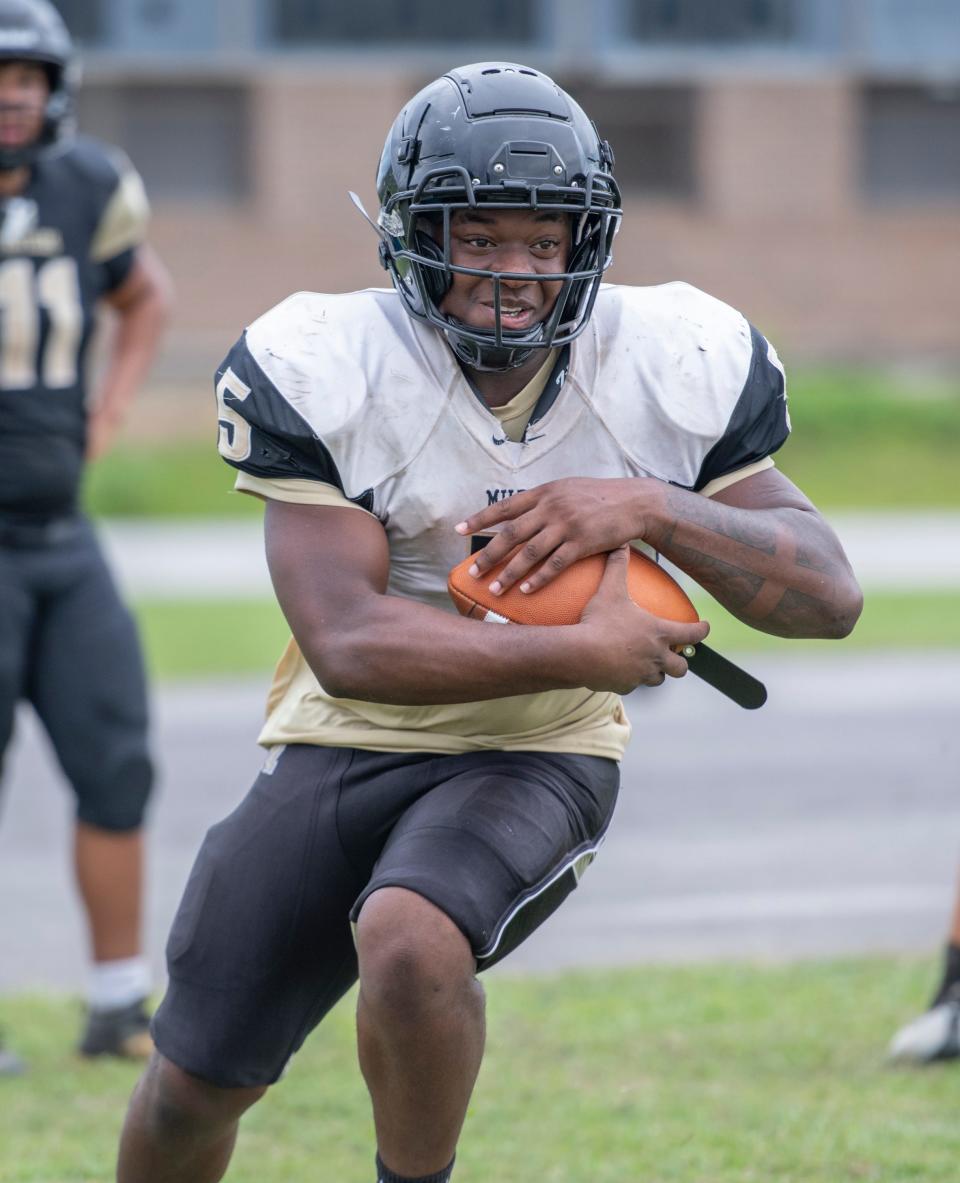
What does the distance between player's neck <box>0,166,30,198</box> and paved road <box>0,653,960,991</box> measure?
224 cm

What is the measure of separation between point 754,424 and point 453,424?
0.50 metres

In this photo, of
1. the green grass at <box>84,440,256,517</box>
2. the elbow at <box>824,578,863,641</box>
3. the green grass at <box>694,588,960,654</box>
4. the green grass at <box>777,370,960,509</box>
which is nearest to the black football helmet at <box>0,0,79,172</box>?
the elbow at <box>824,578,863,641</box>

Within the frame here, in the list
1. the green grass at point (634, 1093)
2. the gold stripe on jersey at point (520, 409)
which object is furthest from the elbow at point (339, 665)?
the green grass at point (634, 1093)

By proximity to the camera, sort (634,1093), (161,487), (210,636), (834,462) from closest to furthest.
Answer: (634,1093)
(210,636)
(161,487)
(834,462)

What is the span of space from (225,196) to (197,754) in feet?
55.6

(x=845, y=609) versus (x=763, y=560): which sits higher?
(x=763, y=560)

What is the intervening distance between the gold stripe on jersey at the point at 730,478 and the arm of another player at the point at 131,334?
2448 millimetres

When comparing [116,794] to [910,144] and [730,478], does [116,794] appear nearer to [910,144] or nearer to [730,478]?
[730,478]

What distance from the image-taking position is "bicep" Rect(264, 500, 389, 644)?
310 cm

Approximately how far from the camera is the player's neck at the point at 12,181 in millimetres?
4965

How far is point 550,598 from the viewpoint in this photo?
3.08 meters

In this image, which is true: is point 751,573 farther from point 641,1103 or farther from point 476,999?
point 641,1103

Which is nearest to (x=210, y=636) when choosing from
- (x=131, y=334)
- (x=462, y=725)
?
(x=131, y=334)

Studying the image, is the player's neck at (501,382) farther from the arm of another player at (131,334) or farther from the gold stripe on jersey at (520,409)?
the arm of another player at (131,334)
